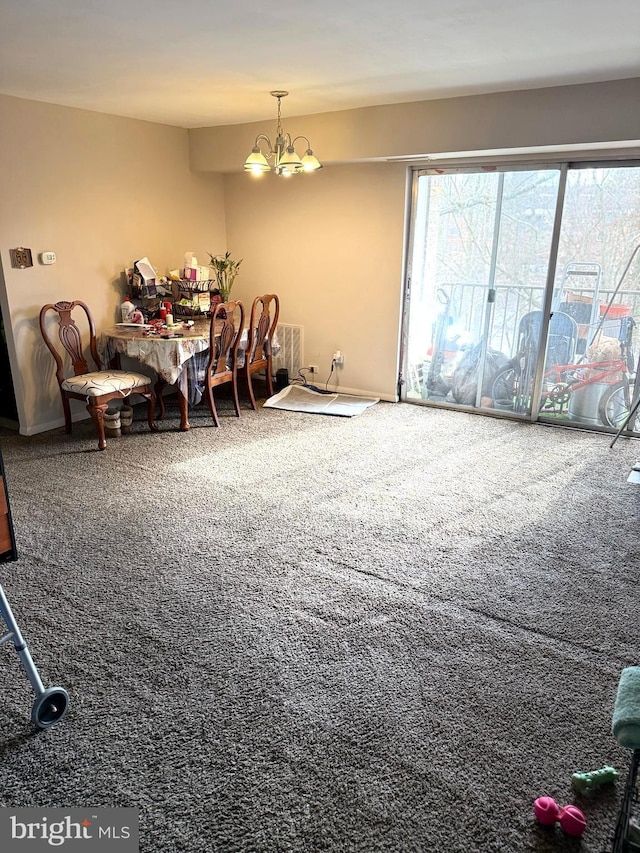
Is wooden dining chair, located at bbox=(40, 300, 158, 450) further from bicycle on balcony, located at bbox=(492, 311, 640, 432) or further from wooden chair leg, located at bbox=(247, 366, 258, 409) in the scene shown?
bicycle on balcony, located at bbox=(492, 311, 640, 432)

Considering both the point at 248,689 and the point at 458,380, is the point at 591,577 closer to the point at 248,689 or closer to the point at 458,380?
the point at 248,689

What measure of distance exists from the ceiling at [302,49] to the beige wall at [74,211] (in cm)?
31

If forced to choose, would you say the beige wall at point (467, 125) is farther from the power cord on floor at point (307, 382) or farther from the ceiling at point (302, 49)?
the power cord on floor at point (307, 382)

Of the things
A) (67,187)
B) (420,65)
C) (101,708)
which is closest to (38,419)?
(67,187)

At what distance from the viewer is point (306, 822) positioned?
166cm

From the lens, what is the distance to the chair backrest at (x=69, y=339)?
4516mm

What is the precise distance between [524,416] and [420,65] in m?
2.83

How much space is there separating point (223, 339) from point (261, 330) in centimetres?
58

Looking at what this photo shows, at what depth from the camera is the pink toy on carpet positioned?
1612mm

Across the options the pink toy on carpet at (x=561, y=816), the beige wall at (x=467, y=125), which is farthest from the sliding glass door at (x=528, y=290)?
the pink toy on carpet at (x=561, y=816)

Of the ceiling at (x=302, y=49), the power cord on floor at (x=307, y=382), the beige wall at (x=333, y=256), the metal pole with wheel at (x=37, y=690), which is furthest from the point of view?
the power cord on floor at (x=307, y=382)

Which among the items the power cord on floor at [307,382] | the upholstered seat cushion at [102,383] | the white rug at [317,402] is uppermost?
the upholstered seat cushion at [102,383]

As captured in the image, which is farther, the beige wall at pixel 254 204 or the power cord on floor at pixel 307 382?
the power cord on floor at pixel 307 382

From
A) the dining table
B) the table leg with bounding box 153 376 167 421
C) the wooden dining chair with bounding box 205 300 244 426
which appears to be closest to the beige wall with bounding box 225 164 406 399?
the wooden dining chair with bounding box 205 300 244 426
